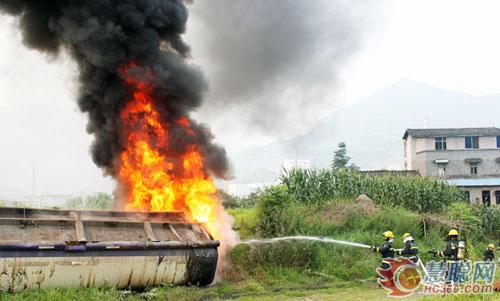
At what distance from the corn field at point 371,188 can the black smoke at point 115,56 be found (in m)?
6.99

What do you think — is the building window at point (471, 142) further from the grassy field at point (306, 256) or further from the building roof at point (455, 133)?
the grassy field at point (306, 256)

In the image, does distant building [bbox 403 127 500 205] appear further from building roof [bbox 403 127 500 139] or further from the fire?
the fire

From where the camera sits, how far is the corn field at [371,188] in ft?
73.6

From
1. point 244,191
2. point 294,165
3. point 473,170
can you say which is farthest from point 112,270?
point 244,191

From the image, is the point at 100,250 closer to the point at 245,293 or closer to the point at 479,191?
the point at 245,293

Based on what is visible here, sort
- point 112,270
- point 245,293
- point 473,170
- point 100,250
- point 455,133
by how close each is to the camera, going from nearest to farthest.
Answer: point 100,250 < point 112,270 < point 245,293 < point 473,170 < point 455,133

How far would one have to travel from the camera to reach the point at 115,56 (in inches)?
603

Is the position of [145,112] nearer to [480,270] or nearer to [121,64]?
[121,64]

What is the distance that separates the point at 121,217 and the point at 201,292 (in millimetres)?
2845

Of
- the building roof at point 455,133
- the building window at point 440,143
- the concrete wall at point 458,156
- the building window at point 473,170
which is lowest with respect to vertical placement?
the building window at point 473,170

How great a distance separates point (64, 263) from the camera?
33.7 feet

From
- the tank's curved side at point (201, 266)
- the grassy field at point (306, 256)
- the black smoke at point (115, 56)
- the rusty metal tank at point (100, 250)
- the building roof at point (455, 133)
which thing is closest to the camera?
the rusty metal tank at point (100, 250)
